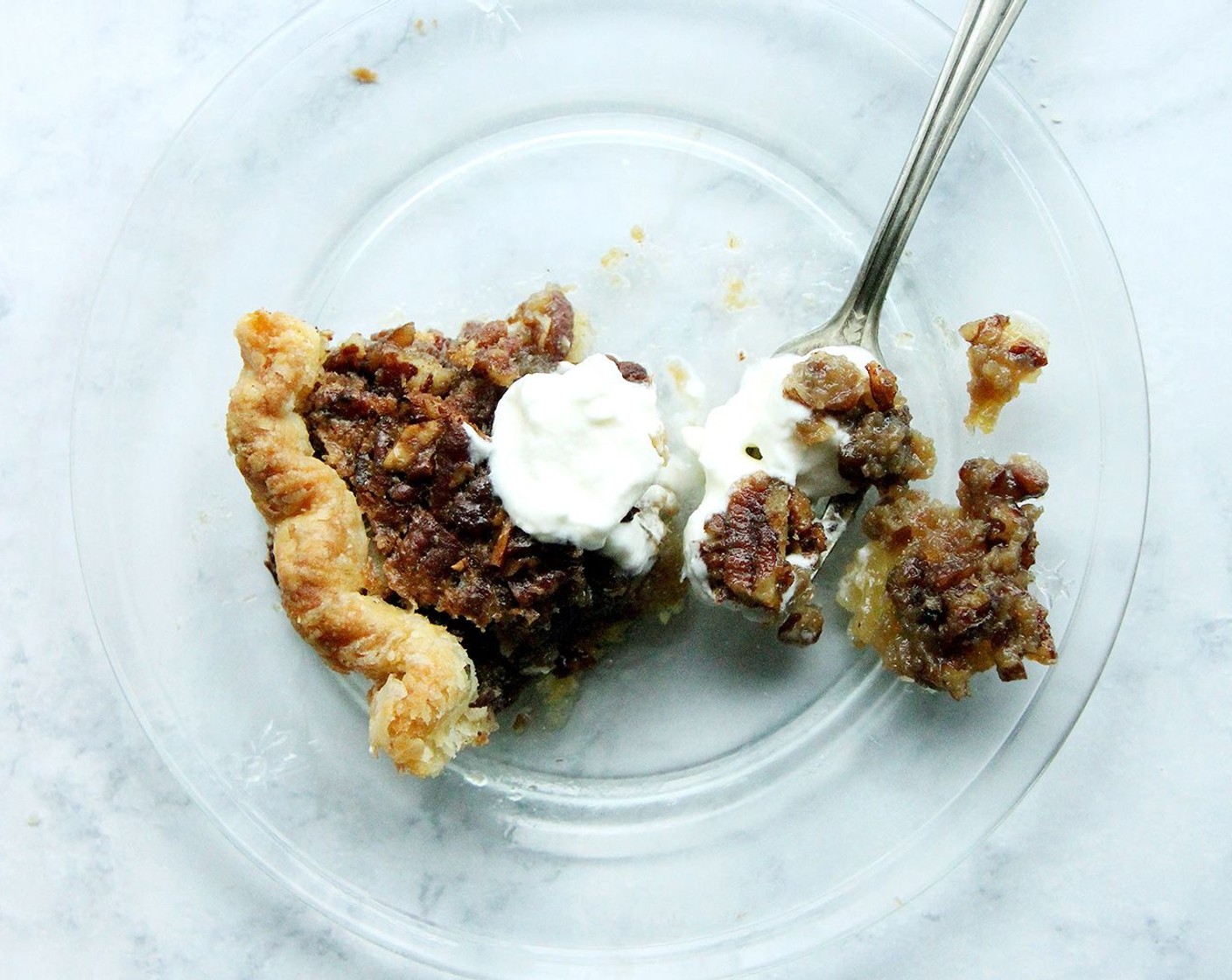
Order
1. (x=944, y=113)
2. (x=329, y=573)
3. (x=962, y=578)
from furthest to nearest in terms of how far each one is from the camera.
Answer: (x=944, y=113), (x=962, y=578), (x=329, y=573)

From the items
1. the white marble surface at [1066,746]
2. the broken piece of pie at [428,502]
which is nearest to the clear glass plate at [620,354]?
the white marble surface at [1066,746]

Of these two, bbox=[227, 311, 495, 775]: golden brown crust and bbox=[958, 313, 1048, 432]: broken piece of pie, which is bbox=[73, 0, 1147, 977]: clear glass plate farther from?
bbox=[227, 311, 495, 775]: golden brown crust

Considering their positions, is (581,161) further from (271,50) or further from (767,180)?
(271,50)

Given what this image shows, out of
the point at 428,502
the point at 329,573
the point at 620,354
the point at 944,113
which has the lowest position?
the point at 329,573

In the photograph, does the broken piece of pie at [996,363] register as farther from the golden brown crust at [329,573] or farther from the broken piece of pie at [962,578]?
the golden brown crust at [329,573]

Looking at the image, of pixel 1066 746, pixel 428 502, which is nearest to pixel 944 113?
pixel 428 502

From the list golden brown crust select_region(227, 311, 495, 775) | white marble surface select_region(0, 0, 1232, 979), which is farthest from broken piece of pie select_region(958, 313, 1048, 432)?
golden brown crust select_region(227, 311, 495, 775)

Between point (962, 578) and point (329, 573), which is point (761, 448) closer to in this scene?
point (962, 578)
